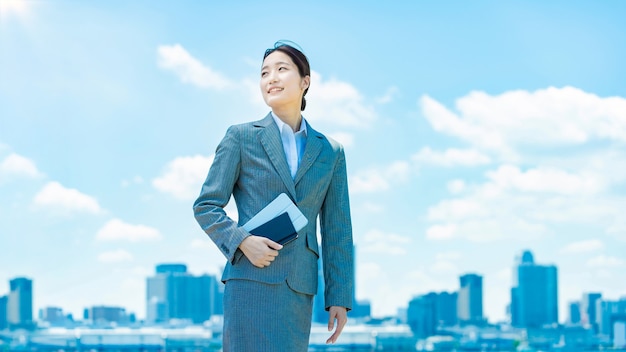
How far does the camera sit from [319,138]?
383cm

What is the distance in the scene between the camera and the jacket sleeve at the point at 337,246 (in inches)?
149

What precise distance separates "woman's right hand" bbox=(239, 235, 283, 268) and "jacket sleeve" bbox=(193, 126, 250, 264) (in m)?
0.03

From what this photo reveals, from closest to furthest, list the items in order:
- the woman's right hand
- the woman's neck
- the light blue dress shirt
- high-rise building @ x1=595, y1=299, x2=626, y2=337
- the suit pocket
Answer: the woman's right hand → the suit pocket → the light blue dress shirt → the woman's neck → high-rise building @ x1=595, y1=299, x2=626, y2=337

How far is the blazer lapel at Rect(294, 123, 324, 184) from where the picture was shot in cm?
367

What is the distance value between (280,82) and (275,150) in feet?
0.95

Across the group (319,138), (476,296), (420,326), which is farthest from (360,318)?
(319,138)

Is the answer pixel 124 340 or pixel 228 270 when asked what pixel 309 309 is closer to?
pixel 228 270

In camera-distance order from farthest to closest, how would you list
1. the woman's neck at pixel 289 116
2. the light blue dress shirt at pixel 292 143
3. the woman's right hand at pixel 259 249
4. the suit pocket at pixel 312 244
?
1. the woman's neck at pixel 289 116
2. the light blue dress shirt at pixel 292 143
3. the suit pocket at pixel 312 244
4. the woman's right hand at pixel 259 249

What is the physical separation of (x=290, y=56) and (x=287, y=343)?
3.68 feet

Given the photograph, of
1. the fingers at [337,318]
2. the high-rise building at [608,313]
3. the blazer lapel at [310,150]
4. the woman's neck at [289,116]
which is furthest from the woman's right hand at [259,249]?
the high-rise building at [608,313]

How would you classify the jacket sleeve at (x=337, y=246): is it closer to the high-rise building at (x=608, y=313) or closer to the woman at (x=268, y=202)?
the woman at (x=268, y=202)

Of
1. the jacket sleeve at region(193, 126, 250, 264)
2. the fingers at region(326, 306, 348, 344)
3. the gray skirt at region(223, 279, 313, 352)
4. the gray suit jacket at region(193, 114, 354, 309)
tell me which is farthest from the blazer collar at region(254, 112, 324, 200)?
the fingers at region(326, 306, 348, 344)

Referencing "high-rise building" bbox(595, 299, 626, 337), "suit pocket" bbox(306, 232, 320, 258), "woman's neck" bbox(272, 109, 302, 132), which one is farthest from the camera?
"high-rise building" bbox(595, 299, 626, 337)

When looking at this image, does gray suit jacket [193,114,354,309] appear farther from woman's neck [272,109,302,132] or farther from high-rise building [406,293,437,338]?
high-rise building [406,293,437,338]
